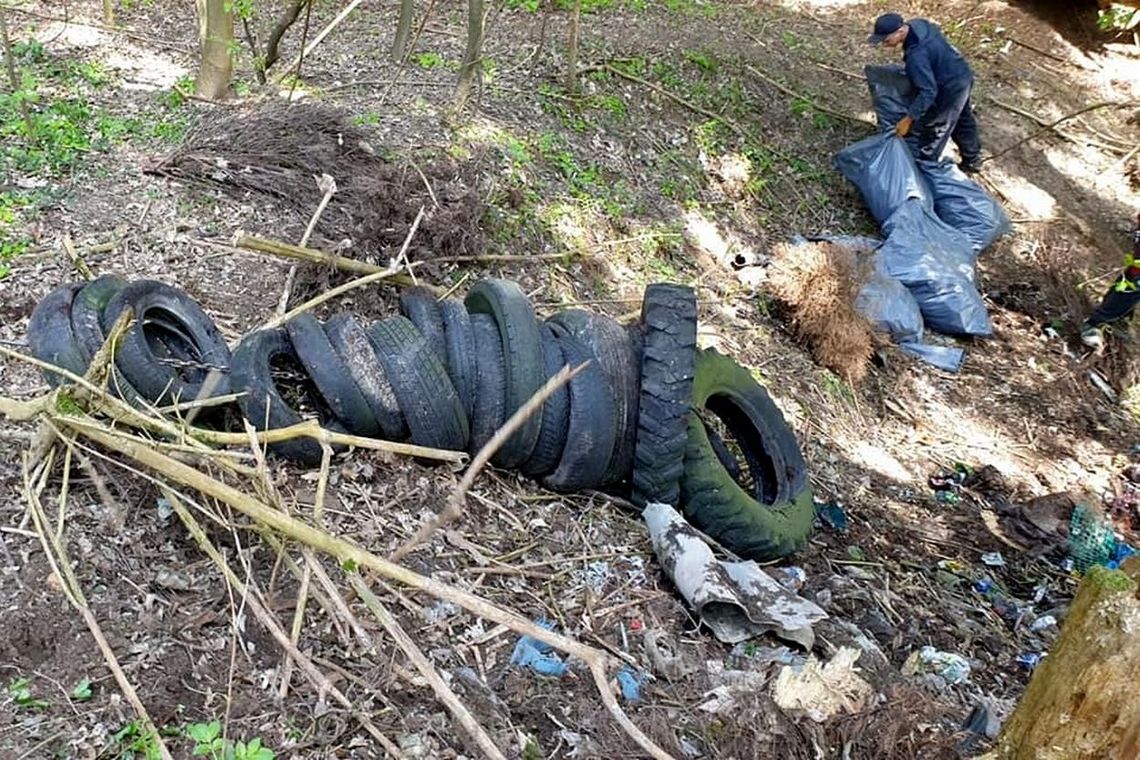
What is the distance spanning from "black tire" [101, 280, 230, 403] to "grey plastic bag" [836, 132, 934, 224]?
5.36 metres

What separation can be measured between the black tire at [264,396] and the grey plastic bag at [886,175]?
5284 millimetres

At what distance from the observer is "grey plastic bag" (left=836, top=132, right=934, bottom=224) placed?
23.2 feet

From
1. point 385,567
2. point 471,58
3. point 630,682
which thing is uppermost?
point 471,58

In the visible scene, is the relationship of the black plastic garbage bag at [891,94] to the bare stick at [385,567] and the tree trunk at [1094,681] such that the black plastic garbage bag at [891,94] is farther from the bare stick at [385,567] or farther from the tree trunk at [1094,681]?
the tree trunk at [1094,681]

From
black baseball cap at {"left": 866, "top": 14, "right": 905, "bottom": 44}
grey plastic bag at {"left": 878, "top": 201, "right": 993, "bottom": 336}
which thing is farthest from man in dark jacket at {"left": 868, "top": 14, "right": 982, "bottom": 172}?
grey plastic bag at {"left": 878, "top": 201, "right": 993, "bottom": 336}

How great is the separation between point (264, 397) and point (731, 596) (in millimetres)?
1797

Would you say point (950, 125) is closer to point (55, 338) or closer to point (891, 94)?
point (891, 94)

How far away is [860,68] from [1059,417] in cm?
411

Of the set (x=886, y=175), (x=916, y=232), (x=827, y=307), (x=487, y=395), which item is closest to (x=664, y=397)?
(x=487, y=395)

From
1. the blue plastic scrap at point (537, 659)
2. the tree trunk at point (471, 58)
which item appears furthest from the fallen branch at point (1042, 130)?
the blue plastic scrap at point (537, 659)

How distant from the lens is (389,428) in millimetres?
3467

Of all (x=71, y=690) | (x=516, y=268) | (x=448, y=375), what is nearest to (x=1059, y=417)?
(x=516, y=268)

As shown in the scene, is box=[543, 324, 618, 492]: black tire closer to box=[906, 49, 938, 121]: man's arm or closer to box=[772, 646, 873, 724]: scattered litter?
box=[772, 646, 873, 724]: scattered litter

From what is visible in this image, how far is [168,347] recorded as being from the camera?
3566 millimetres
